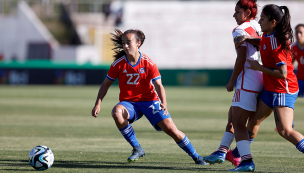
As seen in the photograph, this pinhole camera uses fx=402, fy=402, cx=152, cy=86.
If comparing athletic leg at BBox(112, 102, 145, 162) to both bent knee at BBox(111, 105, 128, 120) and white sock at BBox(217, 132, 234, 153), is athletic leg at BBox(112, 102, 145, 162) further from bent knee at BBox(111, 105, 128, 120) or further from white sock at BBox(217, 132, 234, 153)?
white sock at BBox(217, 132, 234, 153)

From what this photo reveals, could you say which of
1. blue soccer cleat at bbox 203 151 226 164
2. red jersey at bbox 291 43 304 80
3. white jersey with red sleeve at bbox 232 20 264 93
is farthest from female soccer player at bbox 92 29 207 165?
red jersey at bbox 291 43 304 80

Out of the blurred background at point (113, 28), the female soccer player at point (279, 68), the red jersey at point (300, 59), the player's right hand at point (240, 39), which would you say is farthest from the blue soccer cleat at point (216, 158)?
the blurred background at point (113, 28)

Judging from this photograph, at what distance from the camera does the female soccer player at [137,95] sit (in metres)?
A: 5.63

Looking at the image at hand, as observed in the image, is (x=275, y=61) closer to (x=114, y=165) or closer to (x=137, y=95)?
(x=137, y=95)

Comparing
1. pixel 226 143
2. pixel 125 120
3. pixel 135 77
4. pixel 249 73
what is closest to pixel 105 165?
pixel 125 120

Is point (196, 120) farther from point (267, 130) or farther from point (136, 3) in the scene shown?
point (136, 3)

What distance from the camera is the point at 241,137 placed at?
17.0ft

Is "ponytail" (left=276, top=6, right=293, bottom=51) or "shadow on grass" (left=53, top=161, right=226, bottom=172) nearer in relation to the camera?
"ponytail" (left=276, top=6, right=293, bottom=51)

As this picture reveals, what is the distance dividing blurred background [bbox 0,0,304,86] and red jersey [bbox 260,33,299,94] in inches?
1452

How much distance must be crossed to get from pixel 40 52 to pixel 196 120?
3497cm

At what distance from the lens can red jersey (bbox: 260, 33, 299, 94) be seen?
4.80 metres

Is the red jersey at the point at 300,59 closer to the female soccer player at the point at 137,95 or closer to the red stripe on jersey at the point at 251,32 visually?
the red stripe on jersey at the point at 251,32

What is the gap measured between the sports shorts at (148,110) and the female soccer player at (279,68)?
1473 mm

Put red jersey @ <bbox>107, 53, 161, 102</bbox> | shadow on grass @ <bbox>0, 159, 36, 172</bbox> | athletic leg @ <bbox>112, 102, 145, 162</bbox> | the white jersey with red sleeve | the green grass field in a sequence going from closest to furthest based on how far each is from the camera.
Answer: the white jersey with red sleeve
shadow on grass @ <bbox>0, 159, 36, 172</bbox>
the green grass field
athletic leg @ <bbox>112, 102, 145, 162</bbox>
red jersey @ <bbox>107, 53, 161, 102</bbox>
